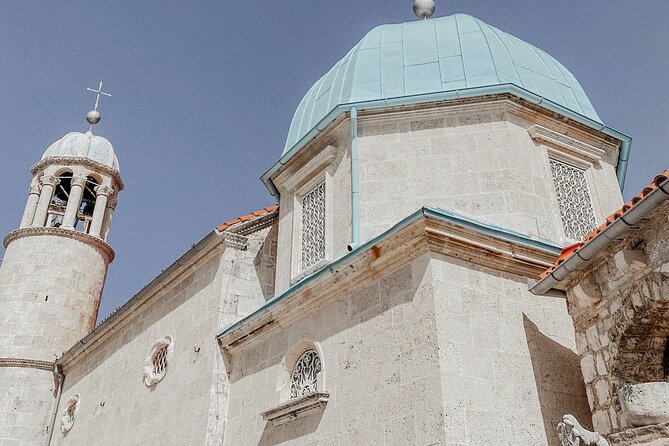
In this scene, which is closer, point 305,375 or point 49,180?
point 305,375

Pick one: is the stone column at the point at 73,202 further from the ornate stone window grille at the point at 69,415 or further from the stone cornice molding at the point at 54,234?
the ornate stone window grille at the point at 69,415

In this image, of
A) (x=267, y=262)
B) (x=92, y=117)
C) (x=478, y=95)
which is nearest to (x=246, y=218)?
(x=267, y=262)

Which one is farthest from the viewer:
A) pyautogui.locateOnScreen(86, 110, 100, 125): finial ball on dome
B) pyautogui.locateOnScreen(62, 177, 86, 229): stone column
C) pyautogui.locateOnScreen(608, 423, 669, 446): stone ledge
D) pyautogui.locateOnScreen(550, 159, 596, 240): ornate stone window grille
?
pyautogui.locateOnScreen(86, 110, 100, 125): finial ball on dome

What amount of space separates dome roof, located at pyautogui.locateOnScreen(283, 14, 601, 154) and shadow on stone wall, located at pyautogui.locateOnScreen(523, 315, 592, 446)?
3.30m

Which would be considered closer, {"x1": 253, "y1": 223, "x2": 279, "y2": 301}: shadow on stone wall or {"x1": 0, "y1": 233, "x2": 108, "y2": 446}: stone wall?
{"x1": 253, "y1": 223, "x2": 279, "y2": 301}: shadow on stone wall

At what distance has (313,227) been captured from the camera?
7836 mm

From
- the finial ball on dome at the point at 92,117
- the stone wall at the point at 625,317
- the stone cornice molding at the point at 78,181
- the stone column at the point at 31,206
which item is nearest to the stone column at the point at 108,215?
Answer: the stone cornice molding at the point at 78,181

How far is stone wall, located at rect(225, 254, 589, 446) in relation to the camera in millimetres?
4828

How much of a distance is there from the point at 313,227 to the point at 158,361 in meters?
3.41

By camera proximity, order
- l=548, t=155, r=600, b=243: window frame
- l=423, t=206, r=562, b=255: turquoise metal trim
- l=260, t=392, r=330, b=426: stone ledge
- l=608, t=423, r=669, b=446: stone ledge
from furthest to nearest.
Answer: l=548, t=155, r=600, b=243: window frame → l=260, t=392, r=330, b=426: stone ledge → l=423, t=206, r=562, b=255: turquoise metal trim → l=608, t=423, r=669, b=446: stone ledge

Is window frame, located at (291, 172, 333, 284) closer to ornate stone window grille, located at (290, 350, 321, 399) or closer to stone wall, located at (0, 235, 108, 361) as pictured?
ornate stone window grille, located at (290, 350, 321, 399)

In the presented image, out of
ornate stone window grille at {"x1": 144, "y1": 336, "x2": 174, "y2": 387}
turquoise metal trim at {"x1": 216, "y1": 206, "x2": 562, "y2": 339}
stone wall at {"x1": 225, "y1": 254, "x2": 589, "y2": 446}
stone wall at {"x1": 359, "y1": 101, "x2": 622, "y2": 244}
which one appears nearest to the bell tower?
ornate stone window grille at {"x1": 144, "y1": 336, "x2": 174, "y2": 387}

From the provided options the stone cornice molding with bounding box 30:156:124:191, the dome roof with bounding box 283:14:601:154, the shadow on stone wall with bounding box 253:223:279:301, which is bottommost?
the shadow on stone wall with bounding box 253:223:279:301

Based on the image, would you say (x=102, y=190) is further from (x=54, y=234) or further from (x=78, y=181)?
(x=54, y=234)
